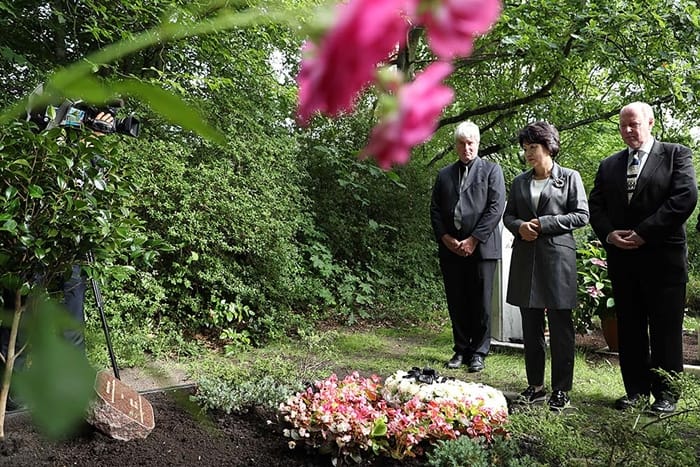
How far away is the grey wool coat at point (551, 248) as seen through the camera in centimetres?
334

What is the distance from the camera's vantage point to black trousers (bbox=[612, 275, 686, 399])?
3.18m

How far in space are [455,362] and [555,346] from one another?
3.89 feet

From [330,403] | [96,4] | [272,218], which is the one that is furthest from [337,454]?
[96,4]

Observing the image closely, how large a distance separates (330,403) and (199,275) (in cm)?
254

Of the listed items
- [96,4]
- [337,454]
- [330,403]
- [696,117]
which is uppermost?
[96,4]

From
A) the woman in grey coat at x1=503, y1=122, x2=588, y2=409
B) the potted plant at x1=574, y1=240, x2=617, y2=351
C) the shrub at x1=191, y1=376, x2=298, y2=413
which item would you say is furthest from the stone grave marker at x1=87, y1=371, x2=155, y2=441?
the potted plant at x1=574, y1=240, x2=617, y2=351

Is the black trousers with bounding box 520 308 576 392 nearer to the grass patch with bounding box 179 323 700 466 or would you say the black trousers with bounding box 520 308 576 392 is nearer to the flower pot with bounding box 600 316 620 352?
the grass patch with bounding box 179 323 700 466

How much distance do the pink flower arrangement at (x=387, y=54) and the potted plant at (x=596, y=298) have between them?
5141mm

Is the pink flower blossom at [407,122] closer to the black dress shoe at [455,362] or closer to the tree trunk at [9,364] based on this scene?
the tree trunk at [9,364]

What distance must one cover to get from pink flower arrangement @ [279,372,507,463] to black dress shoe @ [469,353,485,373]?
1.36m

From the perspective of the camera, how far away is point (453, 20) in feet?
0.49

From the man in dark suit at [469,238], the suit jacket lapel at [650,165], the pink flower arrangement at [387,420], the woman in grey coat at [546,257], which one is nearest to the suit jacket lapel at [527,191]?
the woman in grey coat at [546,257]

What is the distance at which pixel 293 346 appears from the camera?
17.0 ft

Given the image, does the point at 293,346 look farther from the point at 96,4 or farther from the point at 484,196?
the point at 96,4
